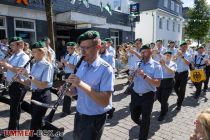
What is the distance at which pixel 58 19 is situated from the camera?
1527cm

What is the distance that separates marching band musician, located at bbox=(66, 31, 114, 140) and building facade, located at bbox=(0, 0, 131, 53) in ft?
34.3

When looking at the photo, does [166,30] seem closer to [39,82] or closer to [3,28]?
[3,28]

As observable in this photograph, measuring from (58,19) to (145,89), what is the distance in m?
11.2

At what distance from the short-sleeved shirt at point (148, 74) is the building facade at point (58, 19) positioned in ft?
30.5

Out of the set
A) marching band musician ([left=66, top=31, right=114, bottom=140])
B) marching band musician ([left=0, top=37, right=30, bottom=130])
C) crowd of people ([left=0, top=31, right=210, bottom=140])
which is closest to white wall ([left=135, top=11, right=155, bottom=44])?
crowd of people ([left=0, top=31, right=210, bottom=140])

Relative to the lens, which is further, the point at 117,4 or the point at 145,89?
the point at 117,4

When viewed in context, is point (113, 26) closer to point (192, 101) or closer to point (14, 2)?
point (14, 2)

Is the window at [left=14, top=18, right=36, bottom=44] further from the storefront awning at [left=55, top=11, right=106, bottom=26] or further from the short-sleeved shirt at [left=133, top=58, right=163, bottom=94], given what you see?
the short-sleeved shirt at [left=133, top=58, right=163, bottom=94]

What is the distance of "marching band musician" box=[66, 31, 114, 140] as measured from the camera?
3157 mm

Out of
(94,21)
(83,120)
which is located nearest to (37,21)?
(94,21)

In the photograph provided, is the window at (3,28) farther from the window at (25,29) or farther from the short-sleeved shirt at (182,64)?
the short-sleeved shirt at (182,64)

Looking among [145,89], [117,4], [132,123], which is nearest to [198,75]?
[132,123]

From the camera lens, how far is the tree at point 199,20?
32156 millimetres

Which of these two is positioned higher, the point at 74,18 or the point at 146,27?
the point at 146,27
